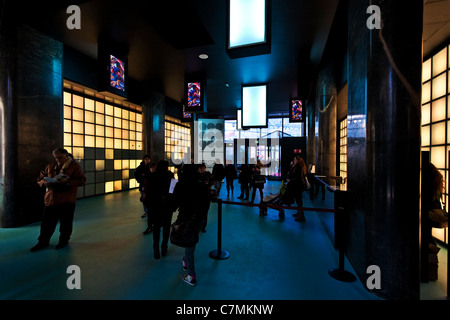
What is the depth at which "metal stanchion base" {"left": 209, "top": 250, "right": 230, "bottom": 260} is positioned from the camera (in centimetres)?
346

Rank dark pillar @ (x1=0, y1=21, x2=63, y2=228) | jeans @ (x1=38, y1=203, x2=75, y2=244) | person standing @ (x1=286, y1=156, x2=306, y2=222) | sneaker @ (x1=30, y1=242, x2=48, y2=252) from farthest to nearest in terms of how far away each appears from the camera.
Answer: person standing @ (x1=286, y1=156, x2=306, y2=222) < dark pillar @ (x1=0, y1=21, x2=63, y2=228) < jeans @ (x1=38, y1=203, x2=75, y2=244) < sneaker @ (x1=30, y1=242, x2=48, y2=252)

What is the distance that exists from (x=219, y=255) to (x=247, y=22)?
3899mm

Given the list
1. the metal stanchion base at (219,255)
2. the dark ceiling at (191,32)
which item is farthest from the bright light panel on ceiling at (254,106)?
the metal stanchion base at (219,255)

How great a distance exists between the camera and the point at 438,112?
164 inches

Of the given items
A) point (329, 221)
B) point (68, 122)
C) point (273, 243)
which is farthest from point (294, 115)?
point (68, 122)

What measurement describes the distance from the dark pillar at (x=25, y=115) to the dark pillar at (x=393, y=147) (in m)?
7.50

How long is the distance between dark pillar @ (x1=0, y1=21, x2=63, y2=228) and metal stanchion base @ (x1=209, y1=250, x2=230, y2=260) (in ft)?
17.1

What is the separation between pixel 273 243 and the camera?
4.09 metres

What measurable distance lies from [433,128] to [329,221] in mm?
2991

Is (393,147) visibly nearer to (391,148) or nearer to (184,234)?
(391,148)

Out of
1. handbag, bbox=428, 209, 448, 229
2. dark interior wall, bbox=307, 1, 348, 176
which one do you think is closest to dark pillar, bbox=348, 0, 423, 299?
handbag, bbox=428, 209, 448, 229

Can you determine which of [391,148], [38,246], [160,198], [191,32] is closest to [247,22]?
[391,148]

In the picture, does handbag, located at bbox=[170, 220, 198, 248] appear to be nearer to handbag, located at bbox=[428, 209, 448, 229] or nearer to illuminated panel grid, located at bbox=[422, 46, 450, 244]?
handbag, located at bbox=[428, 209, 448, 229]

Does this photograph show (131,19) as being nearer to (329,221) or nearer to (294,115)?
(329,221)
